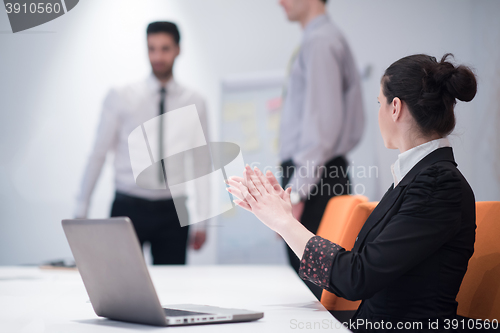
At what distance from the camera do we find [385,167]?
3.35m

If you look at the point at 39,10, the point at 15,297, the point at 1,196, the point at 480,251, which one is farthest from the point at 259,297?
the point at 39,10

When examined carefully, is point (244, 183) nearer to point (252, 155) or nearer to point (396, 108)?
point (396, 108)

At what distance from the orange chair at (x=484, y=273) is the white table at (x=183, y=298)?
40cm

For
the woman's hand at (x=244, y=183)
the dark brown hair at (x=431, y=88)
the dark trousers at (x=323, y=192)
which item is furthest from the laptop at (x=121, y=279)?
the dark trousers at (x=323, y=192)

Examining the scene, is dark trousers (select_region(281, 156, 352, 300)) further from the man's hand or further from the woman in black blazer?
the woman in black blazer

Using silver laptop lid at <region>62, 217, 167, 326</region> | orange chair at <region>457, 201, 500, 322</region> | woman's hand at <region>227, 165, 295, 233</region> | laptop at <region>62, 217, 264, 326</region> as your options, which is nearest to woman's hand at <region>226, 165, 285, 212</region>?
woman's hand at <region>227, 165, 295, 233</region>

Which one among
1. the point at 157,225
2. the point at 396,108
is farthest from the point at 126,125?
the point at 396,108

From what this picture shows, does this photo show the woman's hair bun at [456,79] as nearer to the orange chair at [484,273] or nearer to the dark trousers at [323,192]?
the orange chair at [484,273]

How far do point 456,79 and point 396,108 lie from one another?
16 cm

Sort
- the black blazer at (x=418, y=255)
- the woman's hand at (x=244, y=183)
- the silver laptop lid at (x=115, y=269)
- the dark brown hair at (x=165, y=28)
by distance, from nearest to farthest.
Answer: the silver laptop lid at (x=115, y=269)
the black blazer at (x=418, y=255)
the woman's hand at (x=244, y=183)
the dark brown hair at (x=165, y=28)

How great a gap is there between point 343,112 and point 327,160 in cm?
38

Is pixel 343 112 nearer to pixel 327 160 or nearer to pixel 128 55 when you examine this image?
pixel 327 160

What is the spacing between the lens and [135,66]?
350cm

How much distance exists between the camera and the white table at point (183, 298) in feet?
3.02
